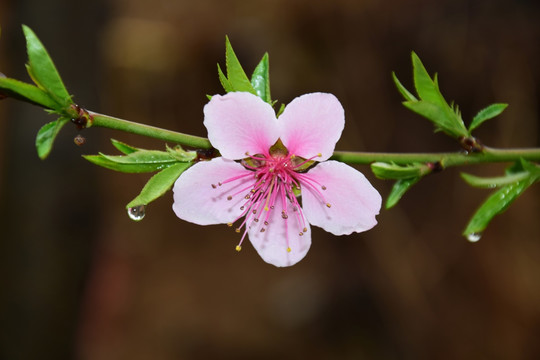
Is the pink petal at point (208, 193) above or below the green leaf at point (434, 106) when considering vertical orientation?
below

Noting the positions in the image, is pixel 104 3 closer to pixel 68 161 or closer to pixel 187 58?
pixel 68 161

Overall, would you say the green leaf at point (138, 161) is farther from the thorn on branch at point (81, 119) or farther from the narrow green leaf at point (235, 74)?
the narrow green leaf at point (235, 74)

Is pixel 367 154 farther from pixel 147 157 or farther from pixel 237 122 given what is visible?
pixel 147 157

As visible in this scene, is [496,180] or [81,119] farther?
[496,180]

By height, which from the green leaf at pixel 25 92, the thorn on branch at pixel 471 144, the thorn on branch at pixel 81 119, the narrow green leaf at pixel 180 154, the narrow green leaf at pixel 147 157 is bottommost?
the narrow green leaf at pixel 147 157

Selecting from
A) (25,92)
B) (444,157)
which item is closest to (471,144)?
(444,157)

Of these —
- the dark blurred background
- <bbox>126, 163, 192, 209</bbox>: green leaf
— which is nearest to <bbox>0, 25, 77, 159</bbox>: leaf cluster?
<bbox>126, 163, 192, 209</bbox>: green leaf

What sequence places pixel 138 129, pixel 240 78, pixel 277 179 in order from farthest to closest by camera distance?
pixel 277 179, pixel 240 78, pixel 138 129

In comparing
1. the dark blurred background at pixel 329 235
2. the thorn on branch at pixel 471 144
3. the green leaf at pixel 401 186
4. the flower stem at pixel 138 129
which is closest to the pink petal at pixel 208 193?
the flower stem at pixel 138 129

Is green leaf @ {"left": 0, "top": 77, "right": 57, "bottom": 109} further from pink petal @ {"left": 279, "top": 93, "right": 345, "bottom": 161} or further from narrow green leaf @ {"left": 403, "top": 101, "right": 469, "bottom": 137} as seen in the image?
narrow green leaf @ {"left": 403, "top": 101, "right": 469, "bottom": 137}
